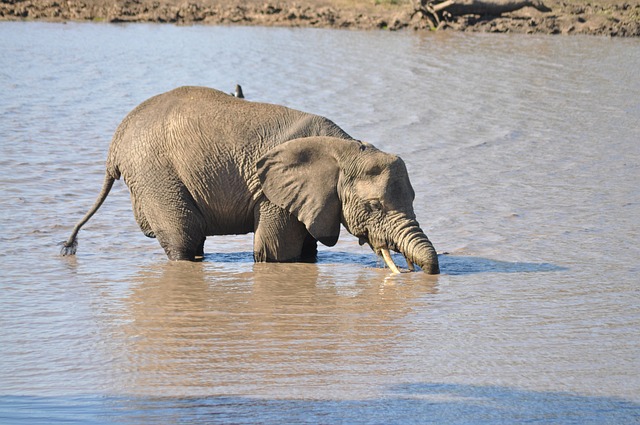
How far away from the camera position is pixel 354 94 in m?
18.2

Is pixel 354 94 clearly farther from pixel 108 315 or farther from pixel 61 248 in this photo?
pixel 108 315

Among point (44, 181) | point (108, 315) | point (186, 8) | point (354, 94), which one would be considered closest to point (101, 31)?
point (186, 8)

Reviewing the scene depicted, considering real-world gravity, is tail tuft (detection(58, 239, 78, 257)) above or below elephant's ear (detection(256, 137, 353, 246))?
below

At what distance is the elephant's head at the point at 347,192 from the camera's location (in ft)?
26.8

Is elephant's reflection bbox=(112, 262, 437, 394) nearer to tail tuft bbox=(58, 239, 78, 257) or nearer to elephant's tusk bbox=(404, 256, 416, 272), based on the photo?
elephant's tusk bbox=(404, 256, 416, 272)

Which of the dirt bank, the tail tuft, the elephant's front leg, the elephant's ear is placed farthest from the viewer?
the dirt bank

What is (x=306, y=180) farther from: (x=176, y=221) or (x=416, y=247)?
(x=176, y=221)

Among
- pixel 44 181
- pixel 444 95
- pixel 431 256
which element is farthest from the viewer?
pixel 444 95

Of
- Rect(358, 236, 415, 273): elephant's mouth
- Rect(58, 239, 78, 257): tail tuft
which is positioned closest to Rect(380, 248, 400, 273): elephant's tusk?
Rect(358, 236, 415, 273): elephant's mouth

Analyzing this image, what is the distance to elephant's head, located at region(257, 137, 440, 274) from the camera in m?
8.17

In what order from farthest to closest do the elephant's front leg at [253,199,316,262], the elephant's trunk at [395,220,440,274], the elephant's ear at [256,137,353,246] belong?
→ the elephant's front leg at [253,199,316,262] < the elephant's ear at [256,137,353,246] < the elephant's trunk at [395,220,440,274]

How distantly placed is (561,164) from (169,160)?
5.62 meters

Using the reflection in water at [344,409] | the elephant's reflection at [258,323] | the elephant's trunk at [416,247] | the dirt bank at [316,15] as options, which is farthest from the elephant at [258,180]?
the dirt bank at [316,15]

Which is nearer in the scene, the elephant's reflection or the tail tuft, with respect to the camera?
the elephant's reflection
